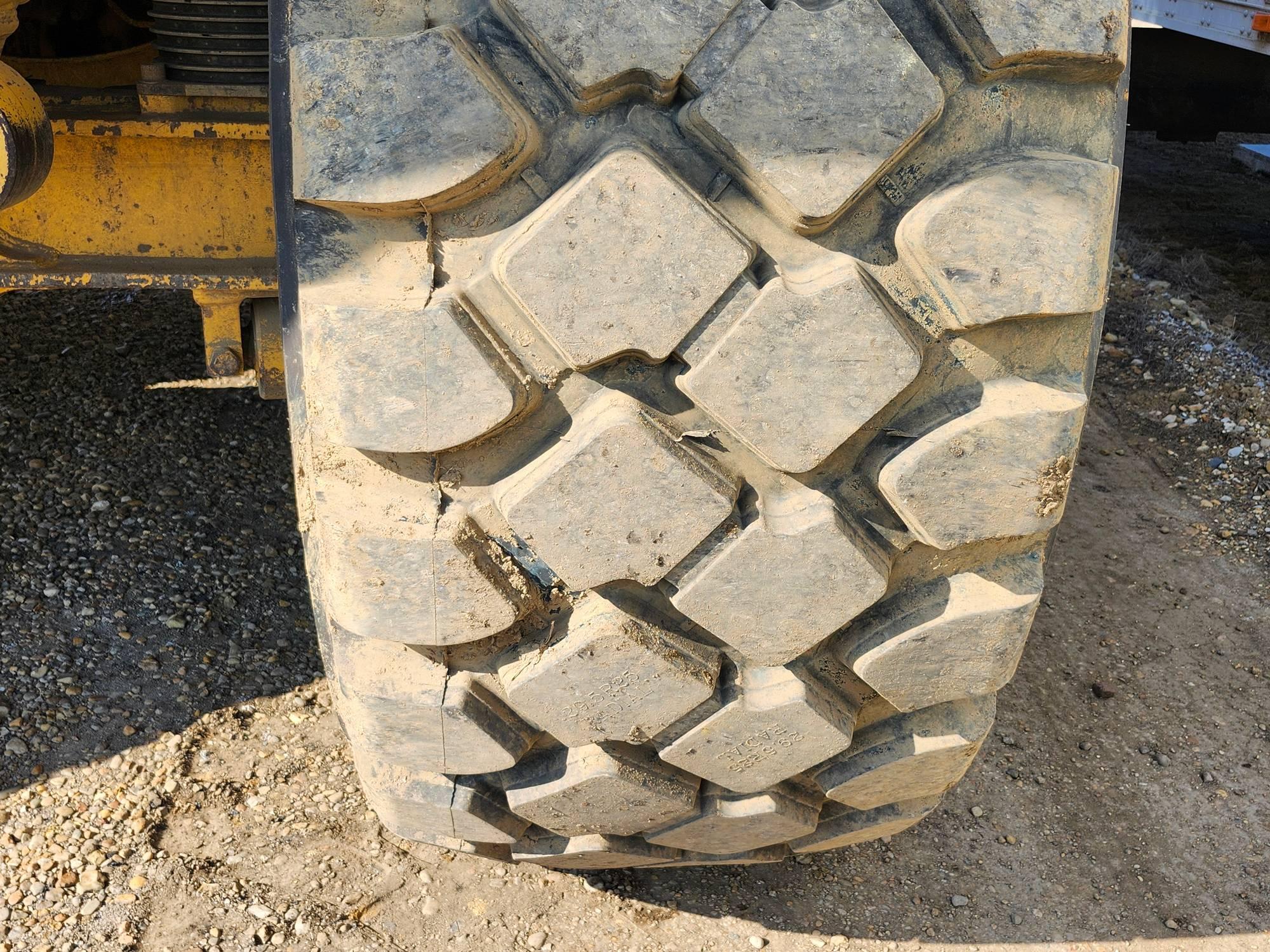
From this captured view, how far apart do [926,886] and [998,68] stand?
1410 millimetres

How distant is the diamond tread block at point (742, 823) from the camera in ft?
5.14

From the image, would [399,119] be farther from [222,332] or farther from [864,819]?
[864,819]

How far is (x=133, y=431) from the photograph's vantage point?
2975mm

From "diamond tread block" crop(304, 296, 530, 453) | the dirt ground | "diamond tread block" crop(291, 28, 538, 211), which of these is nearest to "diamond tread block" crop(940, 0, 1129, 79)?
"diamond tread block" crop(291, 28, 538, 211)

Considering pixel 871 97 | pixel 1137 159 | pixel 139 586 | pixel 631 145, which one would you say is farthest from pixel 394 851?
pixel 1137 159

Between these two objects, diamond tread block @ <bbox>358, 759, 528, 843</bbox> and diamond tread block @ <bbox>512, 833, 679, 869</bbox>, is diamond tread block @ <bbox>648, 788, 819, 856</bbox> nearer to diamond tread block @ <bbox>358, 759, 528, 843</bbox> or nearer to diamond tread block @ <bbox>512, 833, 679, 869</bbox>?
diamond tread block @ <bbox>512, 833, 679, 869</bbox>

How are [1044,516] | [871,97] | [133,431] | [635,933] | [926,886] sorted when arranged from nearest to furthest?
1. [871,97]
2. [1044,516]
3. [635,933]
4. [926,886]
5. [133,431]

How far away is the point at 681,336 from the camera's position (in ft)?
3.79

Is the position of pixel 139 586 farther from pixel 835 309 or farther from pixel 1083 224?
pixel 1083 224

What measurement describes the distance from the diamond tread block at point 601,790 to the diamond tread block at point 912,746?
20cm

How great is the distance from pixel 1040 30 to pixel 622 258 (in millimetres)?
478

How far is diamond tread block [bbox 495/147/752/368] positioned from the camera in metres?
1.11

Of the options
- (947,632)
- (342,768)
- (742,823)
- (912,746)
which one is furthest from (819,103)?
(342,768)

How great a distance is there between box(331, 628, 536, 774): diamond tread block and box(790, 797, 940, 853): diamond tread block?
1.75 ft
